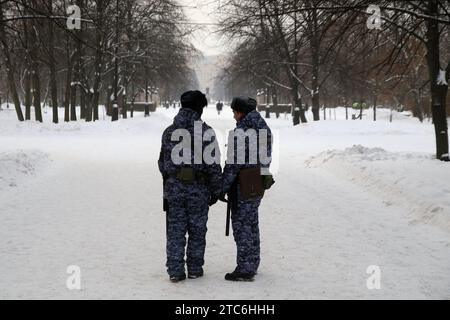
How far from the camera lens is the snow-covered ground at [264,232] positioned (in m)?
4.87

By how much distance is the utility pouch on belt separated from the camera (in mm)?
4957

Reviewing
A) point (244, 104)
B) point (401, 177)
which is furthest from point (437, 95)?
point (244, 104)

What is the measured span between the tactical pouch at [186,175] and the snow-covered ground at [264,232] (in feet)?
3.46

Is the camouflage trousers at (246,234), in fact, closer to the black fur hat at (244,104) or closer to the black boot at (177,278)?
the black boot at (177,278)

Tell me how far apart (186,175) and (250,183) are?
649 millimetres

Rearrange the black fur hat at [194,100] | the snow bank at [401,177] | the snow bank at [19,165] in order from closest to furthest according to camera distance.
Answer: the black fur hat at [194,100] < the snow bank at [401,177] < the snow bank at [19,165]

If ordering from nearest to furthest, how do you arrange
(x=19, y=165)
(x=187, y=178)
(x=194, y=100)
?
(x=187, y=178) < (x=194, y=100) < (x=19, y=165)

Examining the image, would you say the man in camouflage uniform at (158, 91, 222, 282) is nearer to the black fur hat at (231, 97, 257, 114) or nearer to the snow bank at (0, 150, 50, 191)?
the black fur hat at (231, 97, 257, 114)

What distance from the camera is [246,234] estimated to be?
16.6 feet

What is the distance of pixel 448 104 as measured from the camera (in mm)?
37156

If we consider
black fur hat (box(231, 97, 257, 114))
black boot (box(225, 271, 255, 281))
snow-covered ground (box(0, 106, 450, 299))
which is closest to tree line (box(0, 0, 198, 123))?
snow-covered ground (box(0, 106, 450, 299))

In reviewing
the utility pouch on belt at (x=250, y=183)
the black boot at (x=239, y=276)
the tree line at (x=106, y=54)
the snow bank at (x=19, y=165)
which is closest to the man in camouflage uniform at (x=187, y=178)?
the utility pouch on belt at (x=250, y=183)

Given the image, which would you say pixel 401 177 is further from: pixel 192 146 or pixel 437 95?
pixel 192 146
